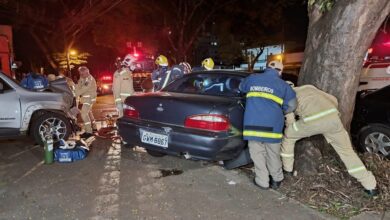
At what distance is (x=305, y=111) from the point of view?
15.3 feet

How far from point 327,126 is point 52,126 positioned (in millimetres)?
5180

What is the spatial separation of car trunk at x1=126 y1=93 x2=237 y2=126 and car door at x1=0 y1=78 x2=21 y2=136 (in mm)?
2637

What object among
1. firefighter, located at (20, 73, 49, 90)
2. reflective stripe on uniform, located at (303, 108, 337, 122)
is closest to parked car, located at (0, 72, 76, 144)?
firefighter, located at (20, 73, 49, 90)

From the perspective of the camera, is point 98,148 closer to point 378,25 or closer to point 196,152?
point 196,152

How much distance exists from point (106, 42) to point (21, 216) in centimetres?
2370

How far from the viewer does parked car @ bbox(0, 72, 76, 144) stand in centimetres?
715

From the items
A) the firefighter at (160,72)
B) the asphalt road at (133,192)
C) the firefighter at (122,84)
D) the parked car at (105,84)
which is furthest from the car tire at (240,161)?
the parked car at (105,84)

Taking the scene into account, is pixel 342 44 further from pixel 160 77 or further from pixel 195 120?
pixel 160 77

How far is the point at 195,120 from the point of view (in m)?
5.05

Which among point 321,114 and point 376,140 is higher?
point 321,114

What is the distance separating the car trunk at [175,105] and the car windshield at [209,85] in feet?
0.94

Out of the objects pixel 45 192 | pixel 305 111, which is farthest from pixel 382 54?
pixel 45 192

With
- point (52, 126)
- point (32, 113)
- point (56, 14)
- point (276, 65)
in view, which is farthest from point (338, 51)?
point (56, 14)

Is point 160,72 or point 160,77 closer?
point 160,77
